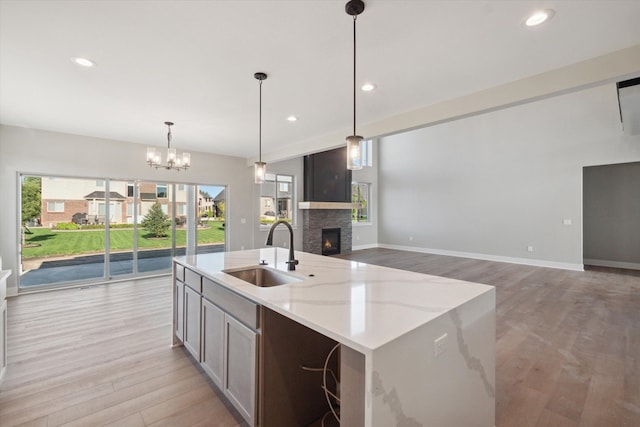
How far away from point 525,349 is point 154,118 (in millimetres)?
5401

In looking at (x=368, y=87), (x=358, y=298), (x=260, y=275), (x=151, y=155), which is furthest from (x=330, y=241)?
(x=358, y=298)

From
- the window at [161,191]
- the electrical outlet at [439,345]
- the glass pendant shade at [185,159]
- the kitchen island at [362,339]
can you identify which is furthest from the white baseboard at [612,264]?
the window at [161,191]

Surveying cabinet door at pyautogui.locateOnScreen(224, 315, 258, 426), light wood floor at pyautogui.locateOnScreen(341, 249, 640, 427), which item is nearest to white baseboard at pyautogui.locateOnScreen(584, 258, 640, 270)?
light wood floor at pyautogui.locateOnScreen(341, 249, 640, 427)

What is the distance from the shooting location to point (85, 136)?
509 centimetres

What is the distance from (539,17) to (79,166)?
261 inches

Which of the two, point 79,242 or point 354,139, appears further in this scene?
point 79,242

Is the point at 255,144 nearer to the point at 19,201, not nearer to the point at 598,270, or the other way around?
the point at 19,201

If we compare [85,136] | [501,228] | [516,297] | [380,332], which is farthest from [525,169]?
[85,136]

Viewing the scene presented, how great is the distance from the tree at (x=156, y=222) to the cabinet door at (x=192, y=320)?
13.2ft

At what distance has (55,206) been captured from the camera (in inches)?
197

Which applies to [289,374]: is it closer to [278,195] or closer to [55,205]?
[55,205]

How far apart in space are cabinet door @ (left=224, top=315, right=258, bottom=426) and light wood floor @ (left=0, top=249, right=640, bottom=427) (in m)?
0.25

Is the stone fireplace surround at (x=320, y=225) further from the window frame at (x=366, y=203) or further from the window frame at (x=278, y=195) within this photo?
the window frame at (x=366, y=203)

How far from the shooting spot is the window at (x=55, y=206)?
4941 mm
